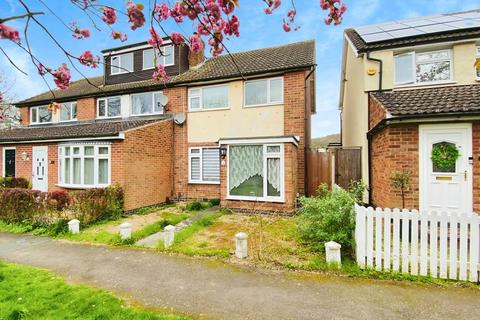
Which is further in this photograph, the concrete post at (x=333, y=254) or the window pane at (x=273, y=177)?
the window pane at (x=273, y=177)

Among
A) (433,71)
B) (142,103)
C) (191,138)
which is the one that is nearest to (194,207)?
(191,138)

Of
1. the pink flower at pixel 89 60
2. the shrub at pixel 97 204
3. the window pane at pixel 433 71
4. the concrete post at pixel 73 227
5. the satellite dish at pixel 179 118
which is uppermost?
the window pane at pixel 433 71

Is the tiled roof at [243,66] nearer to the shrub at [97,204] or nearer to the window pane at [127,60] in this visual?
the window pane at [127,60]

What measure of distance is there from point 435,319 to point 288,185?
6362mm

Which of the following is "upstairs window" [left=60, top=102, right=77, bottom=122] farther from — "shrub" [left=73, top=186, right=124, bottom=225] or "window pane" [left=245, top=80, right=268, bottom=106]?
"window pane" [left=245, top=80, right=268, bottom=106]

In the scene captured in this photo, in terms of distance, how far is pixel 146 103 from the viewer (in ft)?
46.5

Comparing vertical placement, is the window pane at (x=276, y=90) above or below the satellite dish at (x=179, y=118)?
above

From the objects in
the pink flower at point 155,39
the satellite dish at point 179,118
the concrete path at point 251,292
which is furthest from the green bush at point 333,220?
the satellite dish at point 179,118

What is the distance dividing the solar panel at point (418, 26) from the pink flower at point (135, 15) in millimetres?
9646

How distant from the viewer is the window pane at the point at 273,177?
982 centimetres

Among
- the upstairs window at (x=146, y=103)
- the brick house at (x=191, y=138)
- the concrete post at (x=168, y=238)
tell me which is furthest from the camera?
the upstairs window at (x=146, y=103)

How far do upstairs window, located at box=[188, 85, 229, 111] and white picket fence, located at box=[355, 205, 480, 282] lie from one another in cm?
915

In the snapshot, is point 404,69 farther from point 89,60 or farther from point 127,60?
point 127,60

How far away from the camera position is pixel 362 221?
4848 mm
